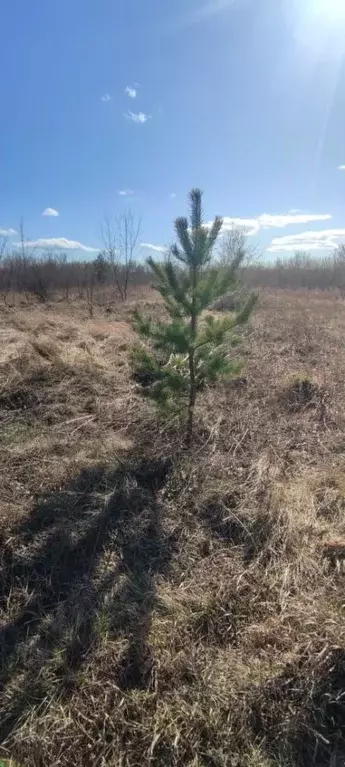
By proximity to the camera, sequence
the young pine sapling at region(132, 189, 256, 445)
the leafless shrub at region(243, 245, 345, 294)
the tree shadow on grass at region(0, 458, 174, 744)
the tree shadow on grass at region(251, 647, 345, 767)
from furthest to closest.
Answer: the leafless shrub at region(243, 245, 345, 294) < the young pine sapling at region(132, 189, 256, 445) < the tree shadow on grass at region(0, 458, 174, 744) < the tree shadow on grass at region(251, 647, 345, 767)

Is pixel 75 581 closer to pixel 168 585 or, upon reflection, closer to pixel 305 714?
pixel 168 585

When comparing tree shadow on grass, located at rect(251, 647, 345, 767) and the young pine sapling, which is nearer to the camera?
tree shadow on grass, located at rect(251, 647, 345, 767)

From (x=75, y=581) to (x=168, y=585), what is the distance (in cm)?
52

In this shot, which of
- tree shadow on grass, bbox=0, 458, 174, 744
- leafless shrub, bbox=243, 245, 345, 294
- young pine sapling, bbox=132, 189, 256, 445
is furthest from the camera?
leafless shrub, bbox=243, 245, 345, 294

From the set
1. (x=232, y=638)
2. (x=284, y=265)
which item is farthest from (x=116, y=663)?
(x=284, y=265)

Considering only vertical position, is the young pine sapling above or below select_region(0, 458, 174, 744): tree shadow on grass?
above

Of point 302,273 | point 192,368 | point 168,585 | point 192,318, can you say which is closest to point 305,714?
point 168,585

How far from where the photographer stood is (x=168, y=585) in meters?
2.22

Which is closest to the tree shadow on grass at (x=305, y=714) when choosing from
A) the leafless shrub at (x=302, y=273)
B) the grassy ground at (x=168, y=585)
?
the grassy ground at (x=168, y=585)

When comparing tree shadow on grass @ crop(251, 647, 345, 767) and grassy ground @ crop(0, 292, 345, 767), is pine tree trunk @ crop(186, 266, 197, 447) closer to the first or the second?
grassy ground @ crop(0, 292, 345, 767)

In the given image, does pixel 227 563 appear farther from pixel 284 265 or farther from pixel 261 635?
pixel 284 265

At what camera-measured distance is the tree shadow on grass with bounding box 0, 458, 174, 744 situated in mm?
1767

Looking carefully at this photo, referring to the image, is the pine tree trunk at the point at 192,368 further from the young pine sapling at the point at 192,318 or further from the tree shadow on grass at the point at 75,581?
the tree shadow on grass at the point at 75,581

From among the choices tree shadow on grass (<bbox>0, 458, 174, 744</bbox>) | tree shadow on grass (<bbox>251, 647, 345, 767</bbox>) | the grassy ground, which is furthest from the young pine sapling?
tree shadow on grass (<bbox>251, 647, 345, 767</bbox>)
